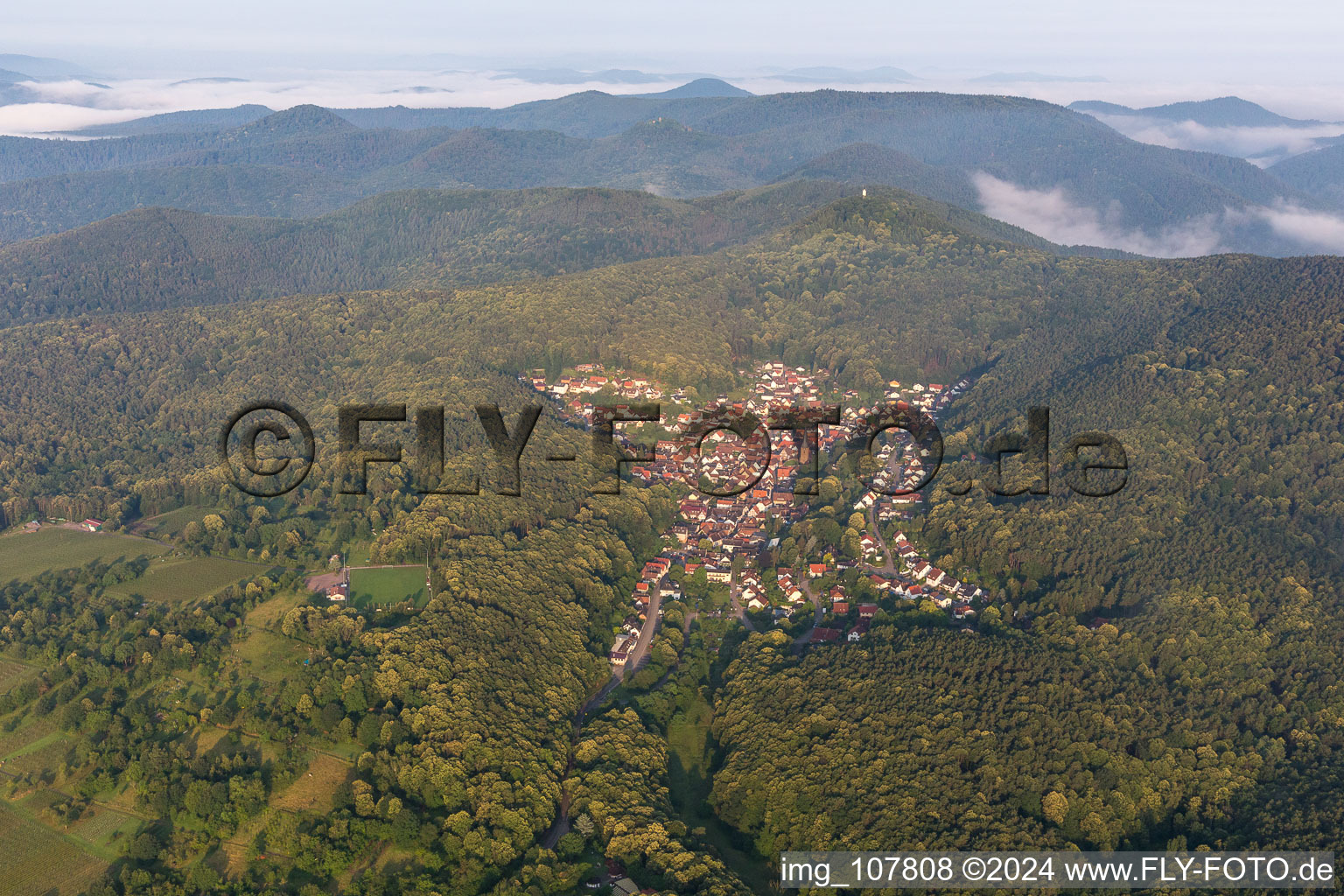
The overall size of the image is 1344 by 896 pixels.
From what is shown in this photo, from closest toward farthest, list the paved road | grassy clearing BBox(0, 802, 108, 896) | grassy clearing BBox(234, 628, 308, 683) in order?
grassy clearing BBox(0, 802, 108, 896) < grassy clearing BBox(234, 628, 308, 683) < the paved road

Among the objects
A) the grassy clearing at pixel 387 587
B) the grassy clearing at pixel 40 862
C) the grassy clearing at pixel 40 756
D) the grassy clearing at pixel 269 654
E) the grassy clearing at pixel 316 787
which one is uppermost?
the grassy clearing at pixel 387 587

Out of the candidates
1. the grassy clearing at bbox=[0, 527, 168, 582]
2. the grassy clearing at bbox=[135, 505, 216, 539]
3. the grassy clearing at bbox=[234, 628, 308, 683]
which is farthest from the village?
the grassy clearing at bbox=[0, 527, 168, 582]

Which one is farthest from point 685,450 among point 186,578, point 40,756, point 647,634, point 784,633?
point 40,756

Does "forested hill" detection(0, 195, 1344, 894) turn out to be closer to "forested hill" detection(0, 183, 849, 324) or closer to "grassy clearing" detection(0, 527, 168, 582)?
"grassy clearing" detection(0, 527, 168, 582)

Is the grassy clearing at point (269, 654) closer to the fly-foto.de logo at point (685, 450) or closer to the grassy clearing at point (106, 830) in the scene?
the grassy clearing at point (106, 830)

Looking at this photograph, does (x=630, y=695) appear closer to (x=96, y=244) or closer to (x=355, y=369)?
(x=355, y=369)

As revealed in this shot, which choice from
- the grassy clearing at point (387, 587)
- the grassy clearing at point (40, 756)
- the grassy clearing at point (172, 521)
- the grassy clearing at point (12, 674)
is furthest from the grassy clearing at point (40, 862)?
the grassy clearing at point (172, 521)
